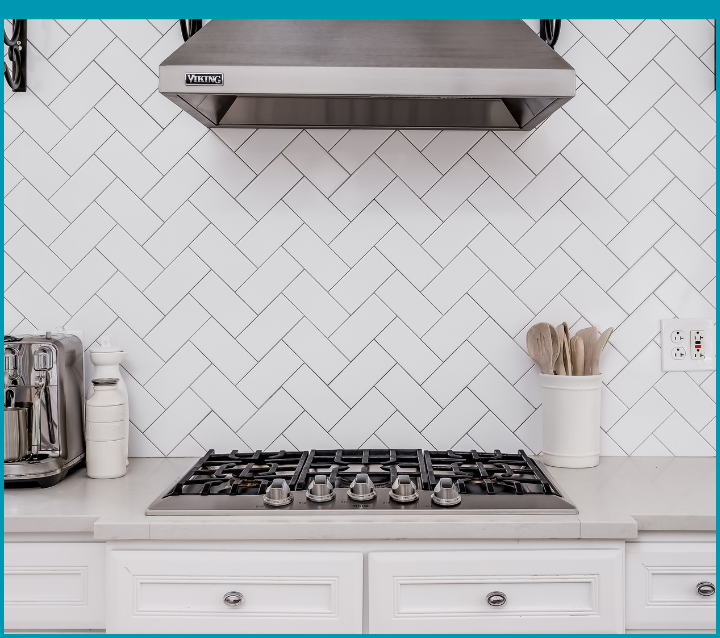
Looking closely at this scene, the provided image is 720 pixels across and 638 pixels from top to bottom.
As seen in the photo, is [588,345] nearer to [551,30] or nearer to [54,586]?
[551,30]

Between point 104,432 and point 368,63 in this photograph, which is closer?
point 368,63

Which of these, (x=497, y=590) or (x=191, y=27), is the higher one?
(x=191, y=27)

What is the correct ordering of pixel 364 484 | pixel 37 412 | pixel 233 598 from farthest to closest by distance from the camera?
pixel 37 412
pixel 364 484
pixel 233 598

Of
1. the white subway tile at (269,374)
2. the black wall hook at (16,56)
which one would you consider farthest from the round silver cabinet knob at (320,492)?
the black wall hook at (16,56)

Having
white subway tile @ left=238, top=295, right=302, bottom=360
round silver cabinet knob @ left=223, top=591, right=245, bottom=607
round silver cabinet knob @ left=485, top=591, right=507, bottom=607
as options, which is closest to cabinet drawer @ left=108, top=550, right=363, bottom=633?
round silver cabinet knob @ left=223, top=591, right=245, bottom=607

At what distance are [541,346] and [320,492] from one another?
0.74 meters

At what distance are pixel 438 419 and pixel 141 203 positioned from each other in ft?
3.50

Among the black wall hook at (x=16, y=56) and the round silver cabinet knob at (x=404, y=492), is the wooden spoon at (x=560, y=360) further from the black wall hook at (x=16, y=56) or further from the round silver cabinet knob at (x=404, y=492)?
the black wall hook at (x=16, y=56)

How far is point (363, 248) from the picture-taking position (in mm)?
1791

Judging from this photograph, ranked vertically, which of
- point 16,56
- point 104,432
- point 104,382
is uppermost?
point 16,56

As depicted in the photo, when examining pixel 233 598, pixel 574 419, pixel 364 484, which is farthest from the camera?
pixel 574 419

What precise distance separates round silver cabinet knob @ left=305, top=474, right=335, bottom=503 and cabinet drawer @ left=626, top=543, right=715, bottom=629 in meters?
0.64

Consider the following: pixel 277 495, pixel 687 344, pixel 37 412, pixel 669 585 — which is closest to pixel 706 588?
pixel 669 585

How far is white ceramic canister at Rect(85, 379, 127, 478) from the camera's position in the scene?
5.08 ft
